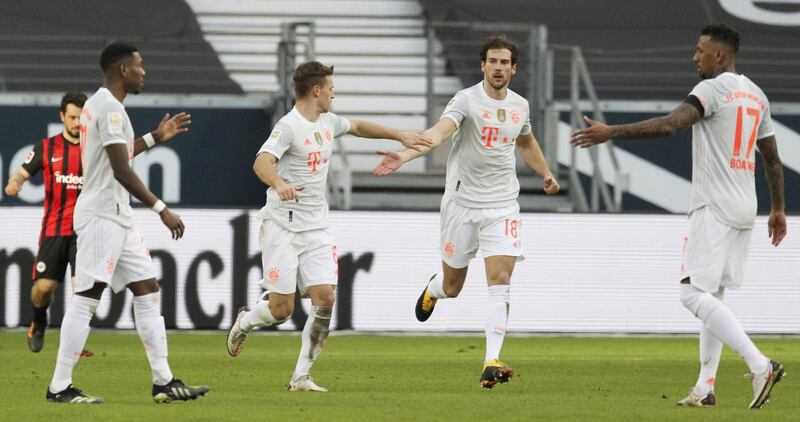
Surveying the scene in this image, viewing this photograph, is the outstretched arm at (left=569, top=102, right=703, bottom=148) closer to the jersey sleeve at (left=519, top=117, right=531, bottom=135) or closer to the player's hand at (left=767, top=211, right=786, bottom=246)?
the player's hand at (left=767, top=211, right=786, bottom=246)

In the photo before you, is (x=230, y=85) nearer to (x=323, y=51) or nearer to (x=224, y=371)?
(x=323, y=51)

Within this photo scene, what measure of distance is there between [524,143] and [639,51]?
770 centimetres

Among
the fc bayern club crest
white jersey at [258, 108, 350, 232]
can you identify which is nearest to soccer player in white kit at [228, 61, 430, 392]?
white jersey at [258, 108, 350, 232]

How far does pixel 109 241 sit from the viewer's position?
724 centimetres

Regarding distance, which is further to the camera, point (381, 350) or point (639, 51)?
point (639, 51)

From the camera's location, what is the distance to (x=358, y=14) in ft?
59.5

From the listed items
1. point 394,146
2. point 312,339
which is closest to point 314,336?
point 312,339

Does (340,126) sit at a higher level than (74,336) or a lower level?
higher

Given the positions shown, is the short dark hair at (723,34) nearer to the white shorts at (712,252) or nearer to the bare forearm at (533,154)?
the white shorts at (712,252)

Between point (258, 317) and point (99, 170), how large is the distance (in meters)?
1.95

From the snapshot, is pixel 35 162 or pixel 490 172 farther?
pixel 35 162

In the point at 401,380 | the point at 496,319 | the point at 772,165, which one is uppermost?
the point at 772,165

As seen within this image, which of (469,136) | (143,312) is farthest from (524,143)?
(143,312)

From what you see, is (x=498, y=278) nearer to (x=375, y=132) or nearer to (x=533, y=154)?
(x=533, y=154)
